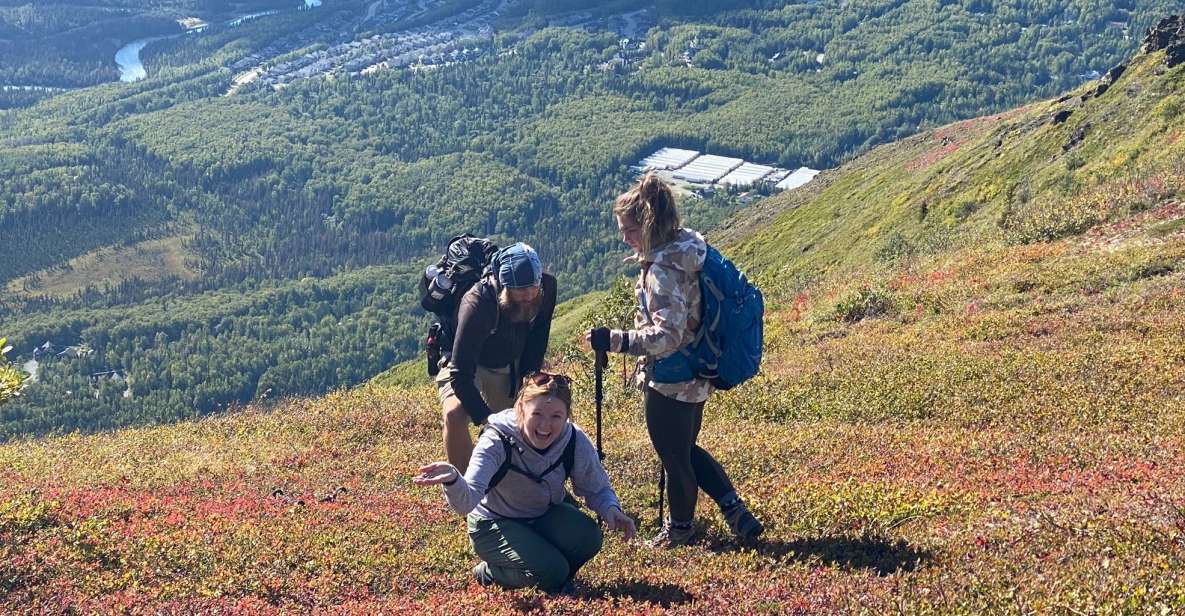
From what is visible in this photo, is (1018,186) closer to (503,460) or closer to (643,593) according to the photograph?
(643,593)

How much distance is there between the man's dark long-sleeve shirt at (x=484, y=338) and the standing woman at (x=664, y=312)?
57.8 inches

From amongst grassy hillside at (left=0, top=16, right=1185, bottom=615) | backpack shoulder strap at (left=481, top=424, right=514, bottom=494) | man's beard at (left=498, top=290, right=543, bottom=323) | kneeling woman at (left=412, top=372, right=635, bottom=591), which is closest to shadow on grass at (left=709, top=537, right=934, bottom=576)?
grassy hillside at (left=0, top=16, right=1185, bottom=615)

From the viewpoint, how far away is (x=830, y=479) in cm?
1184

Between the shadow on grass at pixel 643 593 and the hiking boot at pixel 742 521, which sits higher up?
the shadow on grass at pixel 643 593

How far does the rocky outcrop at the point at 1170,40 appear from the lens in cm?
4541

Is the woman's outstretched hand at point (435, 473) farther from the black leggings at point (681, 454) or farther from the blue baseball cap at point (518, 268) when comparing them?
the blue baseball cap at point (518, 268)

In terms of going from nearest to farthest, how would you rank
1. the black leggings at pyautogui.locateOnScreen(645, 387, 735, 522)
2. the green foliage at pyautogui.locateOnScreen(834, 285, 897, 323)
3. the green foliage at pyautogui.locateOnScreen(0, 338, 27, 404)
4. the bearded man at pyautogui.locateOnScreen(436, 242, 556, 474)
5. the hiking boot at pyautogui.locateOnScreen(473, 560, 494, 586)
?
the hiking boot at pyautogui.locateOnScreen(473, 560, 494, 586), the black leggings at pyautogui.locateOnScreen(645, 387, 735, 522), the bearded man at pyautogui.locateOnScreen(436, 242, 556, 474), the green foliage at pyautogui.locateOnScreen(0, 338, 27, 404), the green foliage at pyautogui.locateOnScreen(834, 285, 897, 323)

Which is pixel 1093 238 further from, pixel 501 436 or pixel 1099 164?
pixel 501 436

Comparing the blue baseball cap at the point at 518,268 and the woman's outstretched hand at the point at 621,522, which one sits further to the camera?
the blue baseball cap at the point at 518,268

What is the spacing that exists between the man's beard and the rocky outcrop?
43.4 m

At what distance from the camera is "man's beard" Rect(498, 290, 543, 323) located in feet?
34.4

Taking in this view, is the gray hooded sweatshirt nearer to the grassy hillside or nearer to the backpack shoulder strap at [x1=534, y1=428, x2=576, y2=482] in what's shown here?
the backpack shoulder strap at [x1=534, y1=428, x2=576, y2=482]

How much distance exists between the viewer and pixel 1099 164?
122 ft

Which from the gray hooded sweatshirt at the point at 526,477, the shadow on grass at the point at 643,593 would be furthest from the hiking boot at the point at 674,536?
the gray hooded sweatshirt at the point at 526,477
